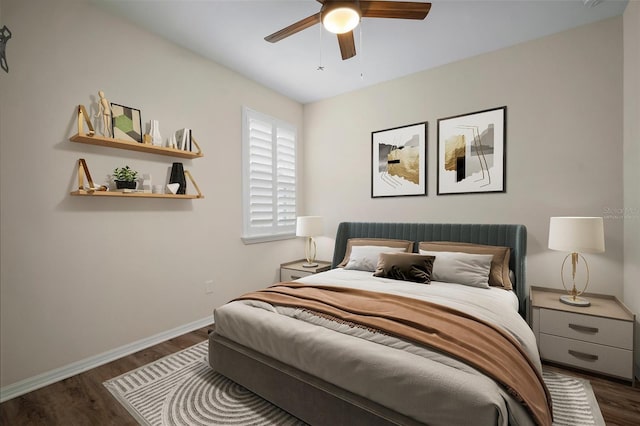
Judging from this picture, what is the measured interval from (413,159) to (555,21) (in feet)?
5.63

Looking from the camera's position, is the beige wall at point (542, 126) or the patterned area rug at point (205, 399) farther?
the beige wall at point (542, 126)

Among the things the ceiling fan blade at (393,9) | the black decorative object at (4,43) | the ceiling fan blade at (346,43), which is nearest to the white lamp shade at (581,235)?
the ceiling fan blade at (393,9)

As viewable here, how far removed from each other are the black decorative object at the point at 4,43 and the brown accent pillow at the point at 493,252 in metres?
3.71

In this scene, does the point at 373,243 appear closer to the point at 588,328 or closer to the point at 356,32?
the point at 588,328

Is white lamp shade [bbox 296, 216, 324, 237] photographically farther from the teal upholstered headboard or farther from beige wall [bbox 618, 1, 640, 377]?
beige wall [bbox 618, 1, 640, 377]

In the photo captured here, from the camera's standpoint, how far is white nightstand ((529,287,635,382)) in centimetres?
207

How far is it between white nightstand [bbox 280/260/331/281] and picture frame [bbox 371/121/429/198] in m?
1.18

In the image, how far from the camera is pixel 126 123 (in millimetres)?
2498

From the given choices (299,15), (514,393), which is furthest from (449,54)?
(514,393)

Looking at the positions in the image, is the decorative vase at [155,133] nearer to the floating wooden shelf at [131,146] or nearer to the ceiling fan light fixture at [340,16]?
the floating wooden shelf at [131,146]

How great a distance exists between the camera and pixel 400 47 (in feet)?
9.70

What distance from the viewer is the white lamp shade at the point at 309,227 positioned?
3.80 m

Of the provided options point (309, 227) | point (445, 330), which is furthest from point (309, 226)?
point (445, 330)

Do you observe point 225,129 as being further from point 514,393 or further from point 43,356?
point 514,393
